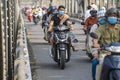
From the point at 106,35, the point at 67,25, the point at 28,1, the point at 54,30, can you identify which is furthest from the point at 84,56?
the point at 28,1

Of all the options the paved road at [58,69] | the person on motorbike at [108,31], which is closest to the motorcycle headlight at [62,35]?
the paved road at [58,69]

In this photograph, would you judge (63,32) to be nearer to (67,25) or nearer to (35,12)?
(67,25)

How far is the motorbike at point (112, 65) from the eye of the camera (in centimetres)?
545

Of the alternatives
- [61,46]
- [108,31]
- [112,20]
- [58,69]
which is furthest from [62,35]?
[112,20]

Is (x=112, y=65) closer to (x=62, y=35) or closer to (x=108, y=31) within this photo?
(x=108, y=31)

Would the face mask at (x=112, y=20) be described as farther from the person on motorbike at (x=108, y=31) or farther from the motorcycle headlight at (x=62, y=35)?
the motorcycle headlight at (x=62, y=35)

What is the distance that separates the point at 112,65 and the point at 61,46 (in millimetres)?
5482

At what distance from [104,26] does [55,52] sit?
3.85 meters

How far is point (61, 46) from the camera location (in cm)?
1097

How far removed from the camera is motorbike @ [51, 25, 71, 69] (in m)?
10.9

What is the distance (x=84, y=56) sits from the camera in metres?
14.3

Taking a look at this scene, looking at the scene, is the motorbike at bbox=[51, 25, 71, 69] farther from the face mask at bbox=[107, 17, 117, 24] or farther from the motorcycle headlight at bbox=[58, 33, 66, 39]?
the face mask at bbox=[107, 17, 117, 24]

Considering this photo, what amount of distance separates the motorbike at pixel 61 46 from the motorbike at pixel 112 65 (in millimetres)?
5093

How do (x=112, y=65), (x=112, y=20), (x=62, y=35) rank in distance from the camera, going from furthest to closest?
(x=62, y=35) → (x=112, y=20) → (x=112, y=65)
